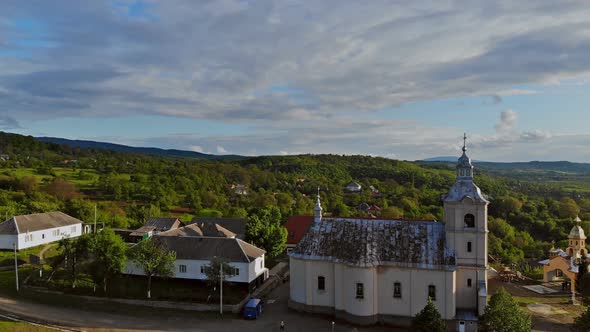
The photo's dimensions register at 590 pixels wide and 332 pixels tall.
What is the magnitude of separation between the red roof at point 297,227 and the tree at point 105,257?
27105 mm

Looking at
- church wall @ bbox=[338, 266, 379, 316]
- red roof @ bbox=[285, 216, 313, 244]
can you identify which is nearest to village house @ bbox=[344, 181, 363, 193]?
red roof @ bbox=[285, 216, 313, 244]

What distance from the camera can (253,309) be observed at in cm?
3553

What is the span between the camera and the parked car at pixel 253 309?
1391 inches

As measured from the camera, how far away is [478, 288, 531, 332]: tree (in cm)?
2748

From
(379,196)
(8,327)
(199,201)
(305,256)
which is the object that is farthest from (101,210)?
(379,196)

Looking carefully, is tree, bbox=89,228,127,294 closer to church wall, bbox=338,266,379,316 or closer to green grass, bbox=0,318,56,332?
green grass, bbox=0,318,56,332

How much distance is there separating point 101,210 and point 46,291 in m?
42.3

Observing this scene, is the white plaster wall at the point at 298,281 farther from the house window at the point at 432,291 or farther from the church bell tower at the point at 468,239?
A: the church bell tower at the point at 468,239

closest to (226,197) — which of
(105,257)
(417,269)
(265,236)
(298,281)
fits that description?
(265,236)

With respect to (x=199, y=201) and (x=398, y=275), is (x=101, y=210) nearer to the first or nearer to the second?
(x=199, y=201)

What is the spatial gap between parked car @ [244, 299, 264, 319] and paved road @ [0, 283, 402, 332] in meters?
0.50

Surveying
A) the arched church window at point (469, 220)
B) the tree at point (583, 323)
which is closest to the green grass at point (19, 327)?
the arched church window at point (469, 220)

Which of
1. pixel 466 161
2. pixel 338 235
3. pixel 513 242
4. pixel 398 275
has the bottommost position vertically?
pixel 513 242

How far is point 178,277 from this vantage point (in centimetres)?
4253
